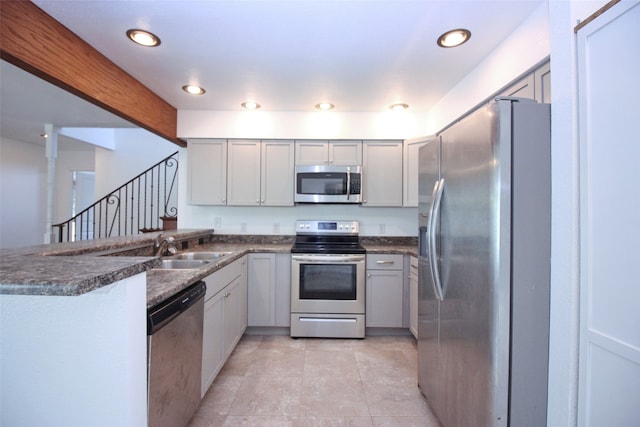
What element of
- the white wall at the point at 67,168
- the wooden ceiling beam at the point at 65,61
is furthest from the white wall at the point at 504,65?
the white wall at the point at 67,168

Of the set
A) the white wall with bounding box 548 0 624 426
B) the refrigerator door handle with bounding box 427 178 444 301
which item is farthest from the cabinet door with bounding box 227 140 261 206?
the white wall with bounding box 548 0 624 426

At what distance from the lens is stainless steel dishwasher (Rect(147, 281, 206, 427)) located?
117cm

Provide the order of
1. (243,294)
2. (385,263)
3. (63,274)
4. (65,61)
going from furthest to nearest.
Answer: (385,263) < (243,294) < (65,61) < (63,274)

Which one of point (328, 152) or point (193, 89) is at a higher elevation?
point (193, 89)

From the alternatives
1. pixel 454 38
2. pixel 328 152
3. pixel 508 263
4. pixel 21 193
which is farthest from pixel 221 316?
pixel 21 193

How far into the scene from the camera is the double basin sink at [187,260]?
7.40 ft

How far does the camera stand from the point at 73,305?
931 millimetres

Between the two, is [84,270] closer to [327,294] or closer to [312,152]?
[327,294]

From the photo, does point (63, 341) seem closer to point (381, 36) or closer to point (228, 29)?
point (228, 29)

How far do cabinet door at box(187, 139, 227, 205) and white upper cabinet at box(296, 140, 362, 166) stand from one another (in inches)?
34.5

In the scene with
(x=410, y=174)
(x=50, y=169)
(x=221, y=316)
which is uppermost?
(x=50, y=169)

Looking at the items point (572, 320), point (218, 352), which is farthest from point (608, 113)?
point (218, 352)

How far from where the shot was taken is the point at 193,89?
8.57ft

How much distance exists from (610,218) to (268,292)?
263cm
